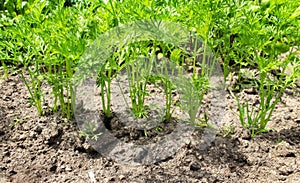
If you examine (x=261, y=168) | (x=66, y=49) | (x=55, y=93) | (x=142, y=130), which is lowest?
(x=261, y=168)

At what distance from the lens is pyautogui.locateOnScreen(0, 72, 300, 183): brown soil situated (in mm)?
2297

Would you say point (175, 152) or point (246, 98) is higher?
point (246, 98)

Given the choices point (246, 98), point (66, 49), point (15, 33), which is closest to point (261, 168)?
point (246, 98)

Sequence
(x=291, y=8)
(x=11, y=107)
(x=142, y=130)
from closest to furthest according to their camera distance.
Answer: (x=291, y=8)
(x=142, y=130)
(x=11, y=107)

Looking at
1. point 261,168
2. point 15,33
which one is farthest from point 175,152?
point 15,33

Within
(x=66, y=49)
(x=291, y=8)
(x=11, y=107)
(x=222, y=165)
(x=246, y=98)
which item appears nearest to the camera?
(x=66, y=49)

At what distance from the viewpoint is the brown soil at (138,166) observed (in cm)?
230

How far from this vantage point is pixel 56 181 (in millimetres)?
2240

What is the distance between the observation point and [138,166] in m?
2.36

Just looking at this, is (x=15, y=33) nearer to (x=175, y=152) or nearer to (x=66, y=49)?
(x=66, y=49)

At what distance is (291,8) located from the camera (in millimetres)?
2236

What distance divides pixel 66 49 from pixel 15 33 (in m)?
0.30

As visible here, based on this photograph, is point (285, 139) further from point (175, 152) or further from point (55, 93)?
point (55, 93)

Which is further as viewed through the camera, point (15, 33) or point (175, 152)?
point (175, 152)
